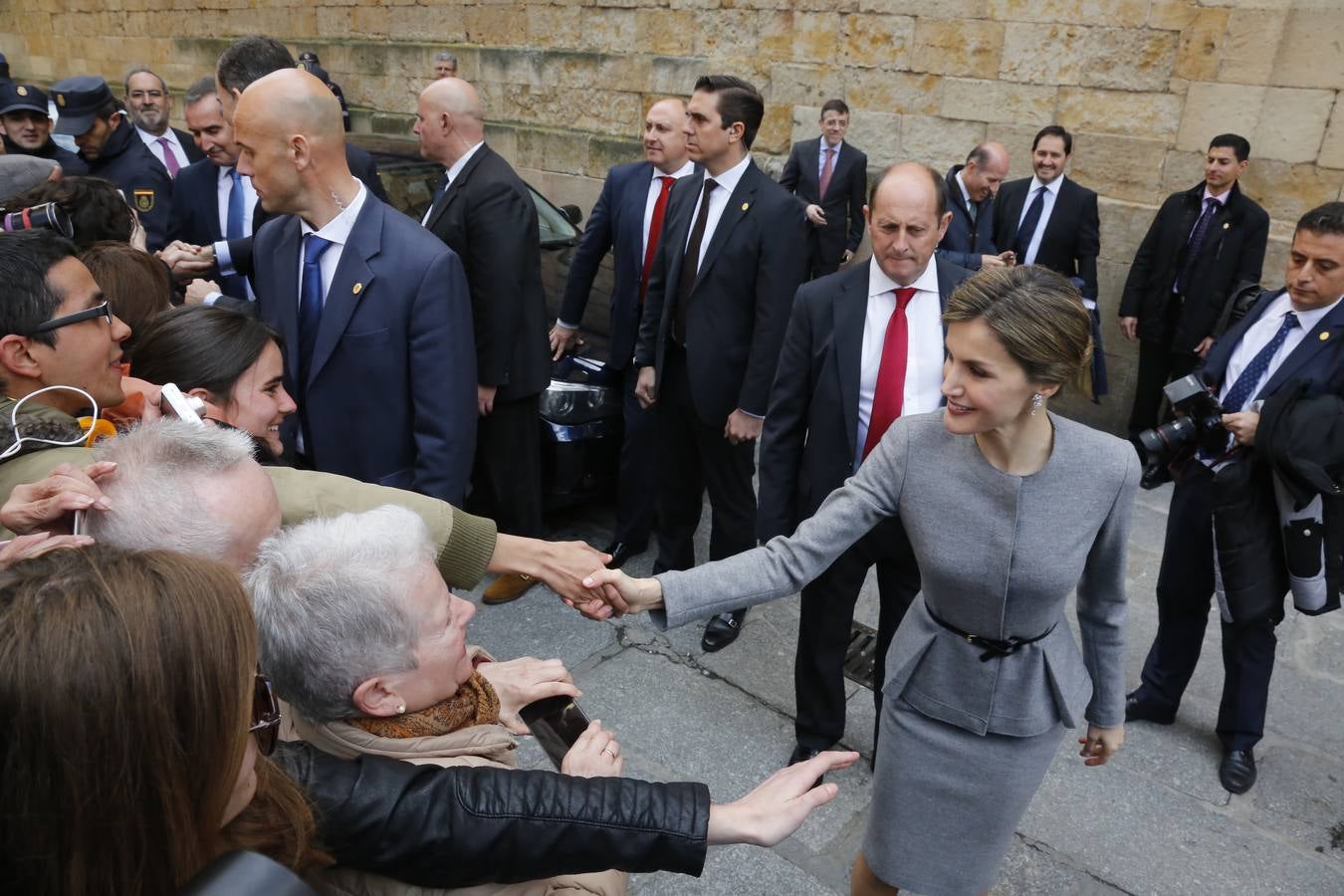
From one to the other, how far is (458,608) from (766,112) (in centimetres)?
751

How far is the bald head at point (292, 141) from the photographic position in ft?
9.13

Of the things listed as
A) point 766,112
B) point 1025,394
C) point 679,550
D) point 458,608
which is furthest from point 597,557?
point 766,112

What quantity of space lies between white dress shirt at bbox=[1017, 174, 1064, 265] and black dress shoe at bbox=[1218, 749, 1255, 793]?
12.3ft

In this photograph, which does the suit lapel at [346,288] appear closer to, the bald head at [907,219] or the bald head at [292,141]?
the bald head at [292,141]

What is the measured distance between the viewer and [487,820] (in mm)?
1399

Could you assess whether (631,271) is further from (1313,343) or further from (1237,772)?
(1237,772)

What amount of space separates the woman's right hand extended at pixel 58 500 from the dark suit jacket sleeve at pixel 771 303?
A: 266 centimetres

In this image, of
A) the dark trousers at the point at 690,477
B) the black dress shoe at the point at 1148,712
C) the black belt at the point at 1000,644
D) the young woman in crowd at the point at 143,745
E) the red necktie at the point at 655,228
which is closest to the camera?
the young woman in crowd at the point at 143,745

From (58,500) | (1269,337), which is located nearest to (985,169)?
(1269,337)

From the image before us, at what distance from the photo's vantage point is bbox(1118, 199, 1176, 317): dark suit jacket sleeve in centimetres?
596

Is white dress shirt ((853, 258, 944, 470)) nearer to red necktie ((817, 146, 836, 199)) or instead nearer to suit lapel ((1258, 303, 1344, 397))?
suit lapel ((1258, 303, 1344, 397))

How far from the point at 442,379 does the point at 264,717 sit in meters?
1.81

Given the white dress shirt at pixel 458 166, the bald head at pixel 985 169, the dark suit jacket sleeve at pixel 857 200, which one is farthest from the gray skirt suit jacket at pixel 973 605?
the dark suit jacket sleeve at pixel 857 200

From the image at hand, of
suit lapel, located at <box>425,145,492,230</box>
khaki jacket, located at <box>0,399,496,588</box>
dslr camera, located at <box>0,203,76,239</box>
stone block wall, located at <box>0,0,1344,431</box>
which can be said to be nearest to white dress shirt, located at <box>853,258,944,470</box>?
khaki jacket, located at <box>0,399,496,588</box>
